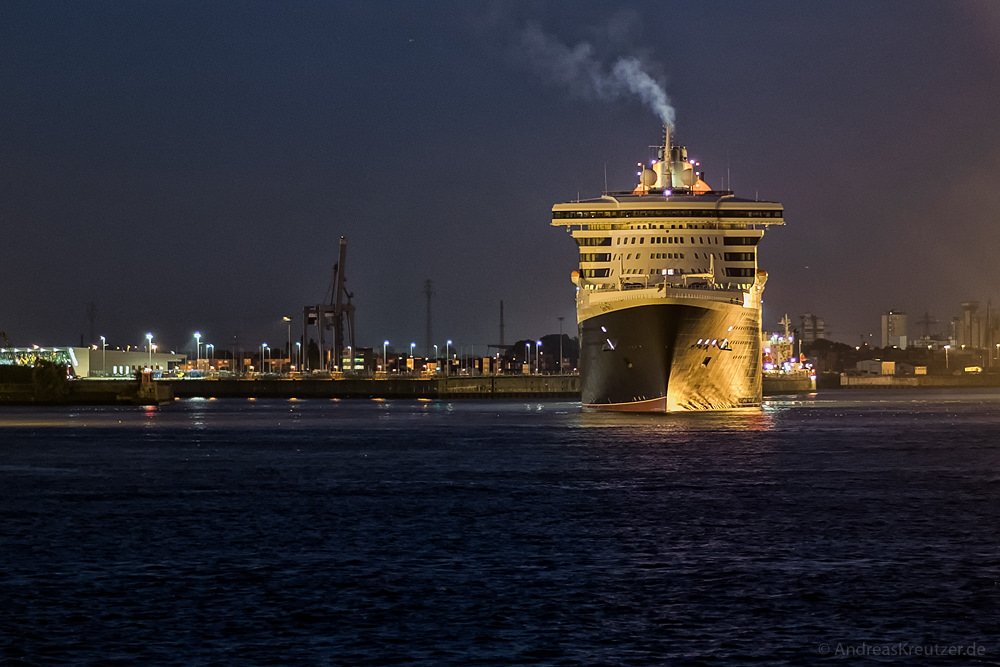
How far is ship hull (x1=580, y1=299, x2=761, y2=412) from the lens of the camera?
95.3 metres

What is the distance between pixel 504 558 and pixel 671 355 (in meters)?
64.5

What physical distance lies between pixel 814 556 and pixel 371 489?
1985 cm

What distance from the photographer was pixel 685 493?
46.8 meters

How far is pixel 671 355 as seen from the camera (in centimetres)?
9588

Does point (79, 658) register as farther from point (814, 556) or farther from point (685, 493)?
point (685, 493)

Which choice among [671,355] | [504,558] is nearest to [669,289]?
[671,355]

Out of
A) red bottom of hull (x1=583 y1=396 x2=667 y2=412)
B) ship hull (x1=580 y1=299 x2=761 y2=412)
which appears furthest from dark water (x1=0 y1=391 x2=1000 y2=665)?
red bottom of hull (x1=583 y1=396 x2=667 y2=412)

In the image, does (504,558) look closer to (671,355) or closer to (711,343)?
(671,355)

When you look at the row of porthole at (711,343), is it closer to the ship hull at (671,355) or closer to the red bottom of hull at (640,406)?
the ship hull at (671,355)

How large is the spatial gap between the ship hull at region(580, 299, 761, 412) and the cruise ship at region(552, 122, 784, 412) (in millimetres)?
87

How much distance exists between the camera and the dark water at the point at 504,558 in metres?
23.3

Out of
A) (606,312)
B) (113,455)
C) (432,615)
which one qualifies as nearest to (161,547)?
(432,615)

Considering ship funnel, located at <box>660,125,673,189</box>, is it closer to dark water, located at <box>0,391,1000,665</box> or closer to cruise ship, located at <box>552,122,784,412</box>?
cruise ship, located at <box>552,122,784,412</box>

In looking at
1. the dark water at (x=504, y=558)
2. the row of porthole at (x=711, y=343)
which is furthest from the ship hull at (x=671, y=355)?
the dark water at (x=504, y=558)
